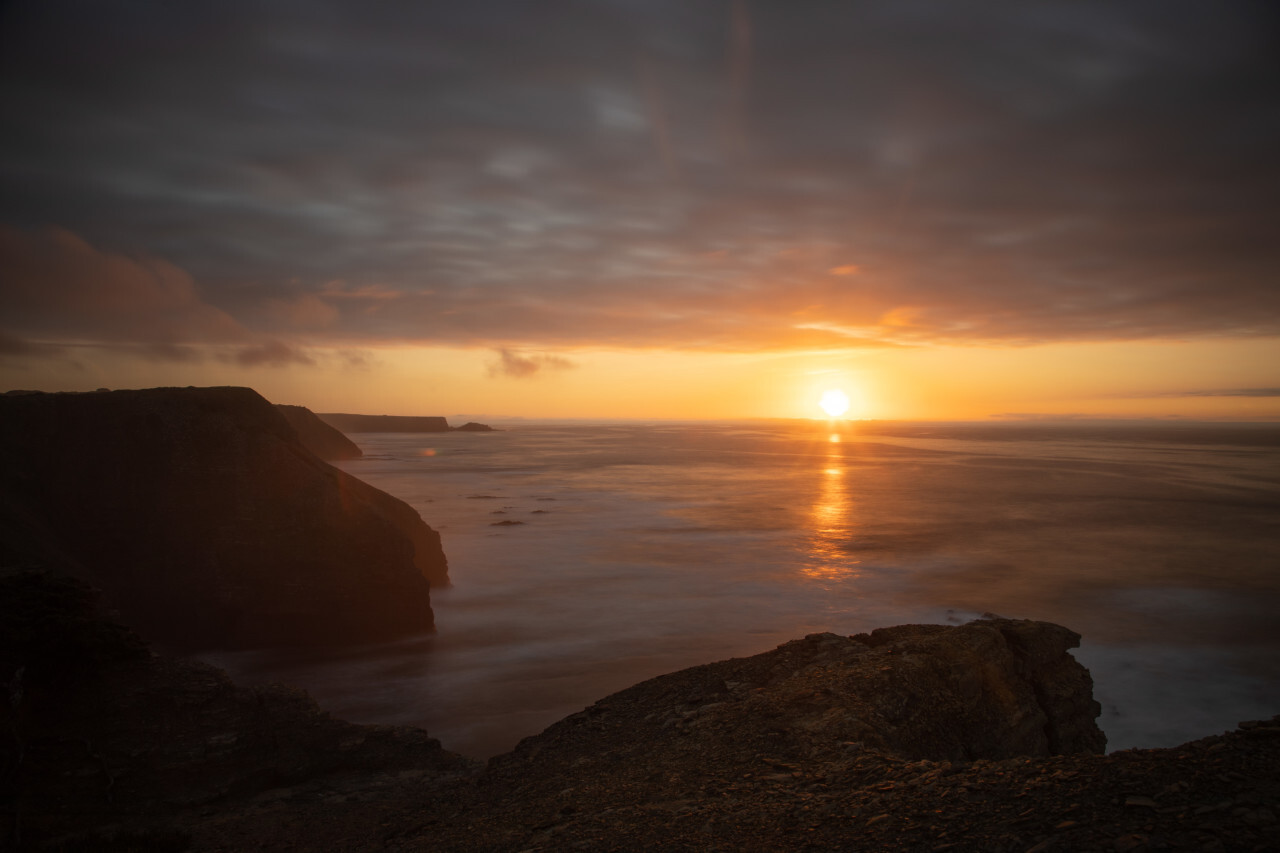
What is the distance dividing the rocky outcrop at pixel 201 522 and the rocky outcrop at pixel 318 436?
6924cm

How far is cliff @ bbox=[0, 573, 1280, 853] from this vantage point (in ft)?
19.9

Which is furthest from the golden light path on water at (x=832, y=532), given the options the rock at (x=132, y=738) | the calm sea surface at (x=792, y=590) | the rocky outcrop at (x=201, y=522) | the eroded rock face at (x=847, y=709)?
the rock at (x=132, y=738)

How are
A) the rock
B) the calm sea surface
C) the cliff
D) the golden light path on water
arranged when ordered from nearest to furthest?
1. the cliff
2. the rock
3. the calm sea surface
4. the golden light path on water

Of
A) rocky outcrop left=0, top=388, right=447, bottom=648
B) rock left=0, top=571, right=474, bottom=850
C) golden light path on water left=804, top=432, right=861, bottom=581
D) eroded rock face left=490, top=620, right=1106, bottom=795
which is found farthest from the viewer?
golden light path on water left=804, top=432, right=861, bottom=581

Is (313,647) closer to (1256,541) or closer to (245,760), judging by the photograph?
(245,760)

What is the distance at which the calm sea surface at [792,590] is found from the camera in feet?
59.5

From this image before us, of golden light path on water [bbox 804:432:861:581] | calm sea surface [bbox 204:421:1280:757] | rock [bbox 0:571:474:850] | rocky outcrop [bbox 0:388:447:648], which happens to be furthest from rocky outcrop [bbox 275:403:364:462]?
rock [bbox 0:571:474:850]

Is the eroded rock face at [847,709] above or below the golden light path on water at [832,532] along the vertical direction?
above

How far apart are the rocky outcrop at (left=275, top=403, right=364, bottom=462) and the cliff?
80947mm

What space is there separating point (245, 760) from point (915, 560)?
108 ft

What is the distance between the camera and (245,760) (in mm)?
11047

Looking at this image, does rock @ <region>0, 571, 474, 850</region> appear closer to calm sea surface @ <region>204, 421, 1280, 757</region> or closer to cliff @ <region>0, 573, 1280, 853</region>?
cliff @ <region>0, 573, 1280, 853</region>

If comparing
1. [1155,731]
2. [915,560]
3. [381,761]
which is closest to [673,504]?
[915,560]

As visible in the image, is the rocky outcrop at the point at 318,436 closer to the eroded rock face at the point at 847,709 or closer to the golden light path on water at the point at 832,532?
the golden light path on water at the point at 832,532
